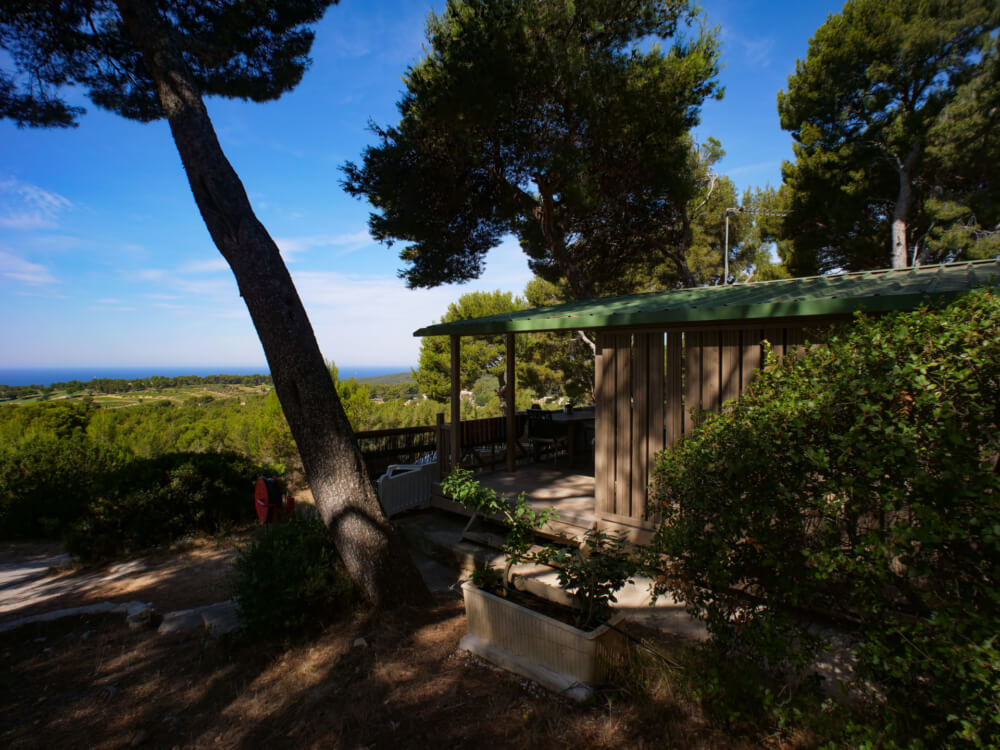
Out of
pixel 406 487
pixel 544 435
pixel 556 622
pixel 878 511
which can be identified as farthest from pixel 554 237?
pixel 878 511

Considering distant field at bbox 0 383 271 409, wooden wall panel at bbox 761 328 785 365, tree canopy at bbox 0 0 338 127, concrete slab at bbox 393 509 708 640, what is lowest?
concrete slab at bbox 393 509 708 640

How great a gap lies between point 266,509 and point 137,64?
6235mm

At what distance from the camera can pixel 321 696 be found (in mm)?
2746

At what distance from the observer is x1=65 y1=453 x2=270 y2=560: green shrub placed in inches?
246

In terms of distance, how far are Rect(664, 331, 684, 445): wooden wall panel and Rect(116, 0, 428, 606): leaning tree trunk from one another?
2451 mm

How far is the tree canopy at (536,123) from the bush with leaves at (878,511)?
7261 mm

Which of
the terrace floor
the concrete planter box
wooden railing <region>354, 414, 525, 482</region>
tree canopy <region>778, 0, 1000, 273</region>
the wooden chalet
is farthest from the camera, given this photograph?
tree canopy <region>778, 0, 1000, 273</region>

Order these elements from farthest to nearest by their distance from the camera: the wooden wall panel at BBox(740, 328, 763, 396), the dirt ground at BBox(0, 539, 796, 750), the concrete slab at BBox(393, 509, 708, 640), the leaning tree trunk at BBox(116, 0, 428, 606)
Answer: the leaning tree trunk at BBox(116, 0, 428, 606) < the wooden wall panel at BBox(740, 328, 763, 396) < the concrete slab at BBox(393, 509, 708, 640) < the dirt ground at BBox(0, 539, 796, 750)

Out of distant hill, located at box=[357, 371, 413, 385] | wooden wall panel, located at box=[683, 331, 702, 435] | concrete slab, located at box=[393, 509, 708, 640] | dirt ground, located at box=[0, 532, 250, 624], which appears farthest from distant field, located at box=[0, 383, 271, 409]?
wooden wall panel, located at box=[683, 331, 702, 435]

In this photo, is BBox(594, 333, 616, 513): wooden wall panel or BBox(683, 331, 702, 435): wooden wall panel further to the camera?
BBox(594, 333, 616, 513): wooden wall panel

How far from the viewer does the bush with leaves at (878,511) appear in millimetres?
1333

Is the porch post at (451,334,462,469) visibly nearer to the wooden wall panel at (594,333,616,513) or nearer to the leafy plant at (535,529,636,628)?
the wooden wall panel at (594,333,616,513)

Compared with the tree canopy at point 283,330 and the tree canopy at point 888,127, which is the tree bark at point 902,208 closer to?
the tree canopy at point 888,127

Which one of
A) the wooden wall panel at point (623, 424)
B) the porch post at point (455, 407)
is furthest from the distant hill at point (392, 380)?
the wooden wall panel at point (623, 424)
